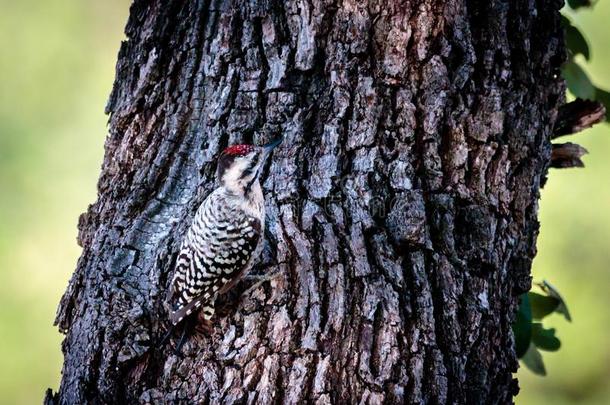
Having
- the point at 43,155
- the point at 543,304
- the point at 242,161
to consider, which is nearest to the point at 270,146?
the point at 242,161

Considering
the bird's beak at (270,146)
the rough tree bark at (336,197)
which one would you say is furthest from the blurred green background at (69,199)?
the bird's beak at (270,146)

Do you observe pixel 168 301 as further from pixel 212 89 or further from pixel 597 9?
pixel 597 9

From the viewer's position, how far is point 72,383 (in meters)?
3.15

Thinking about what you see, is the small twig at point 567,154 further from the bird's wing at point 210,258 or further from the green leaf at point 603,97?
the bird's wing at point 210,258

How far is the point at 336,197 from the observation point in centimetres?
311

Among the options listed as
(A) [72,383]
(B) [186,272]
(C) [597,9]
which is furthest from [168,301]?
(C) [597,9]

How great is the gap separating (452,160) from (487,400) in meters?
0.83

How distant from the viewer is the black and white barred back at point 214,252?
3193mm

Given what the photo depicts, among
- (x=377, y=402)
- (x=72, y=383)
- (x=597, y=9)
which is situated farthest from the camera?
(x=597, y=9)

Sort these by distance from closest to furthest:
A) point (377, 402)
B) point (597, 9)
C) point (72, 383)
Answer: point (377, 402) < point (72, 383) < point (597, 9)

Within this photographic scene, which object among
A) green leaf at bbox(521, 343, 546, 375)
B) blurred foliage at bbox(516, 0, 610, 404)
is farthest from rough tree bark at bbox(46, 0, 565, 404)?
blurred foliage at bbox(516, 0, 610, 404)

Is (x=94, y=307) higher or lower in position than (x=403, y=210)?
lower

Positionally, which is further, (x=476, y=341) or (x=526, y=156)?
(x=526, y=156)

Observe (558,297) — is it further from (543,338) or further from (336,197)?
(336,197)
